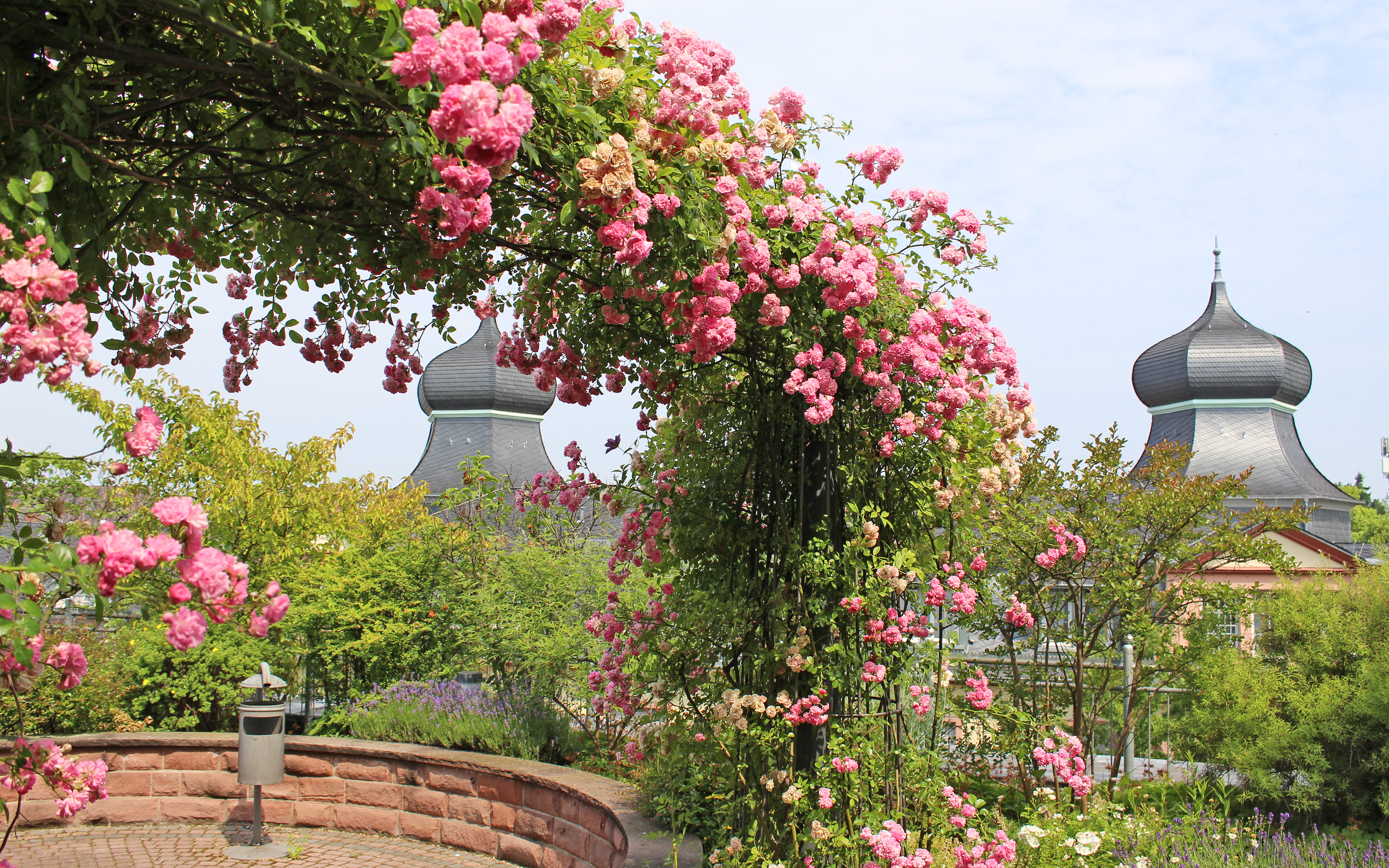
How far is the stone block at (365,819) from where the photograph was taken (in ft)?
19.4

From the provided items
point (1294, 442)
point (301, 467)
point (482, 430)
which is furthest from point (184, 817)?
point (1294, 442)

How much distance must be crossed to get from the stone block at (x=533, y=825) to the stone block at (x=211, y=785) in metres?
2.04

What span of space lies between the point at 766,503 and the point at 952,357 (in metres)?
0.91

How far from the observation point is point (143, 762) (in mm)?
6164

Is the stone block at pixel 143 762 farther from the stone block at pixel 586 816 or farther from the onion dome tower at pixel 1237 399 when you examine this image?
the onion dome tower at pixel 1237 399

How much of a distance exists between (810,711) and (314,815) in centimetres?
406

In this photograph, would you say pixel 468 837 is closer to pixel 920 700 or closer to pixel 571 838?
pixel 571 838

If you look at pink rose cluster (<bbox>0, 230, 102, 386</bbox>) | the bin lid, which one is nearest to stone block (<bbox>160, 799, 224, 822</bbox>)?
the bin lid

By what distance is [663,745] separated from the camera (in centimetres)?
406

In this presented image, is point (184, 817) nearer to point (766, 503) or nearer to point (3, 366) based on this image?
point (766, 503)

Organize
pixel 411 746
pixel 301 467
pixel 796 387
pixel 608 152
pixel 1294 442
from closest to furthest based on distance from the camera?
1. pixel 608 152
2. pixel 796 387
3. pixel 411 746
4. pixel 301 467
5. pixel 1294 442

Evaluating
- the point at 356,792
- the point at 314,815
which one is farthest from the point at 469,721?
the point at 314,815

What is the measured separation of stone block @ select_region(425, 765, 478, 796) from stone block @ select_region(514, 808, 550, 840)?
0.38 meters

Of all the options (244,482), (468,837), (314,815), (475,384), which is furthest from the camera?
(475,384)
